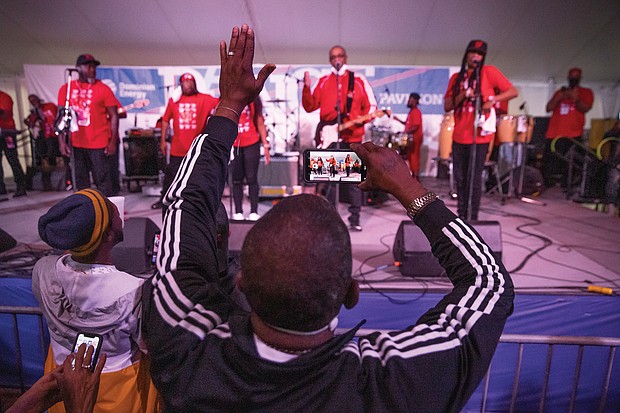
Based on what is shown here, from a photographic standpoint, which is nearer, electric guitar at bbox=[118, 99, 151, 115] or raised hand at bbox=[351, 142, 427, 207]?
raised hand at bbox=[351, 142, 427, 207]

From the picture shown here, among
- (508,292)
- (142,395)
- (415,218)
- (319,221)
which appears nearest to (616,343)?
(508,292)

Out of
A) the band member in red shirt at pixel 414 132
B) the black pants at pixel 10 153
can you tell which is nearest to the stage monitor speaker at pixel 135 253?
the black pants at pixel 10 153

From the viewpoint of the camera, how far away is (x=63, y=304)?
59.3 inches

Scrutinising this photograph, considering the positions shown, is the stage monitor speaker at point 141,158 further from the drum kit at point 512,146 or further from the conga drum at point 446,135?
the drum kit at point 512,146

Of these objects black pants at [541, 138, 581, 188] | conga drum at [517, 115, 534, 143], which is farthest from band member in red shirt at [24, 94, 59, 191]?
black pants at [541, 138, 581, 188]

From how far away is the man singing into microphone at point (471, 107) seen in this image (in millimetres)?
4059

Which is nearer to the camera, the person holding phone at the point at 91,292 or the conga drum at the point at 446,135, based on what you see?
the person holding phone at the point at 91,292

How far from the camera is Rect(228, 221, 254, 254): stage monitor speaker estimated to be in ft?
11.3

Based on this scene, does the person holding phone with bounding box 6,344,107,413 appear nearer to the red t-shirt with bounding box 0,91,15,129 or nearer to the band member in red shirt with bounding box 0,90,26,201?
the band member in red shirt with bounding box 0,90,26,201

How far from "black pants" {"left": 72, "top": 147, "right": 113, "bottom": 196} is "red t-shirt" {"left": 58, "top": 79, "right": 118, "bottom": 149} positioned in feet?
0.28

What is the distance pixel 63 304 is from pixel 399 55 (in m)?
9.29

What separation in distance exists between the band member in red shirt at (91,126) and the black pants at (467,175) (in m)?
4.06

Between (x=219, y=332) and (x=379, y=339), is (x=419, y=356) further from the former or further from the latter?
(x=219, y=332)

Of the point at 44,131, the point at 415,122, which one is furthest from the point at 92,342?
the point at 44,131
